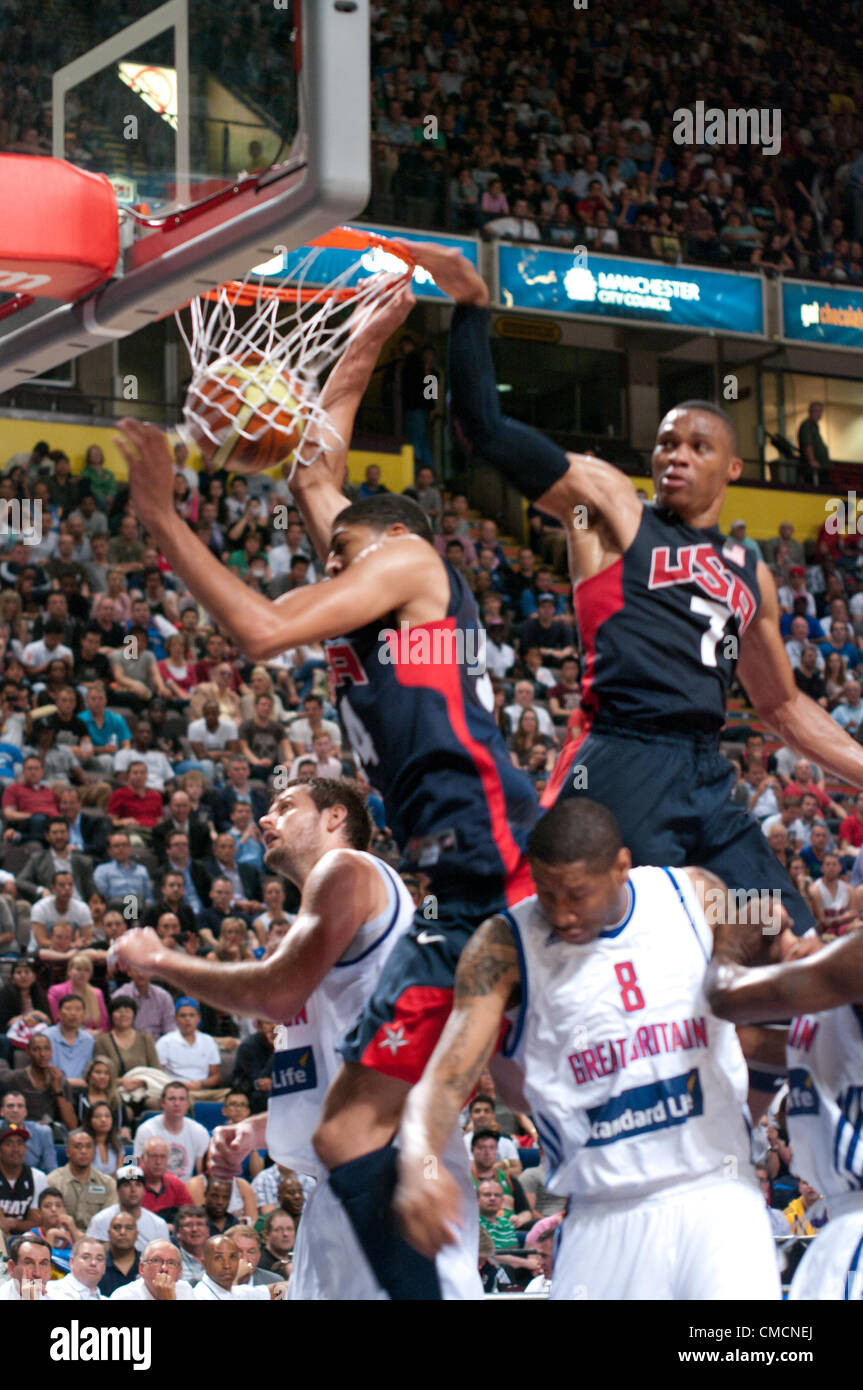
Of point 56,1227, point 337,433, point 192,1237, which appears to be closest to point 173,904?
point 56,1227

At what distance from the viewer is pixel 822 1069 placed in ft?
11.8

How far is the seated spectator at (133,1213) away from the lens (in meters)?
7.33

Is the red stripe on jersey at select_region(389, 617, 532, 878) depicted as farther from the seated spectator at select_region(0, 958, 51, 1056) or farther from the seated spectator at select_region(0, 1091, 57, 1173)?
the seated spectator at select_region(0, 958, 51, 1056)

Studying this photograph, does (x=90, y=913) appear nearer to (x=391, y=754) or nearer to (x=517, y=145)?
(x=391, y=754)

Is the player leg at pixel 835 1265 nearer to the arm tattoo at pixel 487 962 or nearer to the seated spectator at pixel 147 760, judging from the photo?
the arm tattoo at pixel 487 962

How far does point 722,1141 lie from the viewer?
11.8ft

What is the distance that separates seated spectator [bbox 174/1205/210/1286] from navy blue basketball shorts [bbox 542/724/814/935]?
3.88 m

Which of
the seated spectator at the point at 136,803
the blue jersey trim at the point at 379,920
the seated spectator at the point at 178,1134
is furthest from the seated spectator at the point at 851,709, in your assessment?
the blue jersey trim at the point at 379,920

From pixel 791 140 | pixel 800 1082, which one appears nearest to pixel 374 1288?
pixel 800 1082

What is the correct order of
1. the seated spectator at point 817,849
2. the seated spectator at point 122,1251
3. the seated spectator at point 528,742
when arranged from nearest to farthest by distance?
the seated spectator at point 122,1251 < the seated spectator at point 528,742 < the seated spectator at point 817,849

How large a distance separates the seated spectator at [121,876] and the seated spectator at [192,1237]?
2.57 metres

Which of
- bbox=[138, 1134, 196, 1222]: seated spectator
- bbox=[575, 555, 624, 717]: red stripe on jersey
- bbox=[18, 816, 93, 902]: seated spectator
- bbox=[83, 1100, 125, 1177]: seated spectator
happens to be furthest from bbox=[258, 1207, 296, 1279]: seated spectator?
bbox=[575, 555, 624, 717]: red stripe on jersey

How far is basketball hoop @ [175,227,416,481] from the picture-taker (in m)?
4.26
